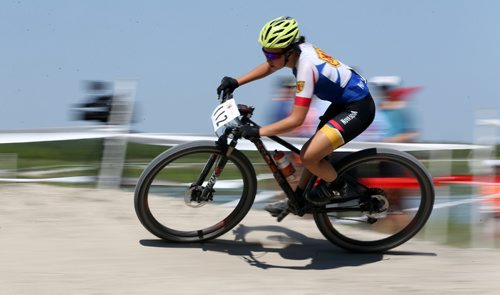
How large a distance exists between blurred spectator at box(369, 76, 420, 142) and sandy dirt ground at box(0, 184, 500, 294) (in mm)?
1450

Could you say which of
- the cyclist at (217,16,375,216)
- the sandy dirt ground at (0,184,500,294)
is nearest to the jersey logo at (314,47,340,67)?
the cyclist at (217,16,375,216)

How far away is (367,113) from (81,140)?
12.2ft

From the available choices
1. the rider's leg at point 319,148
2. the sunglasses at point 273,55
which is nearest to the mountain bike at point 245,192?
the rider's leg at point 319,148

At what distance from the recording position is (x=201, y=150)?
5.55 m

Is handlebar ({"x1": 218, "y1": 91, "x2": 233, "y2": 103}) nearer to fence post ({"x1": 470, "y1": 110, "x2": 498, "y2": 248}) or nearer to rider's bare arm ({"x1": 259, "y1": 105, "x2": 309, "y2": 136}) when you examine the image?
rider's bare arm ({"x1": 259, "y1": 105, "x2": 309, "y2": 136})

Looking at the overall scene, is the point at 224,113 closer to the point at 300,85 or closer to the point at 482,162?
the point at 300,85

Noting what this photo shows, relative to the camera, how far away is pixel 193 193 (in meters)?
5.71

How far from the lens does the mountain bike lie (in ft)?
18.3

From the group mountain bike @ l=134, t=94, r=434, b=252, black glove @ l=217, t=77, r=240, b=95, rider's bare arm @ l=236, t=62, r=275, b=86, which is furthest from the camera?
rider's bare arm @ l=236, t=62, r=275, b=86

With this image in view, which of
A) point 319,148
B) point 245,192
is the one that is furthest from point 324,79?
point 245,192

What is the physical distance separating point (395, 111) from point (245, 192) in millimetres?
2481

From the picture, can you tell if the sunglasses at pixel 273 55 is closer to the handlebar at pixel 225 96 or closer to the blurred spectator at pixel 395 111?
the handlebar at pixel 225 96

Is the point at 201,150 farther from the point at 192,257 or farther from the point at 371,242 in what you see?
the point at 371,242

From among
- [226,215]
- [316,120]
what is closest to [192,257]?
[226,215]
